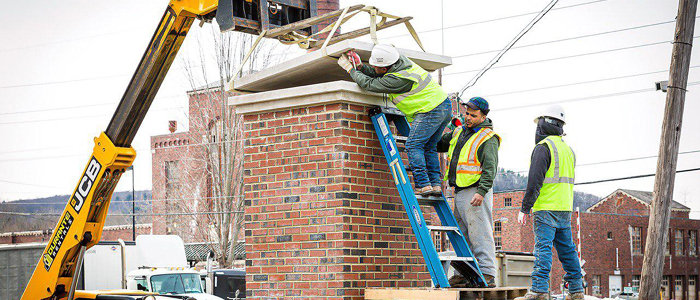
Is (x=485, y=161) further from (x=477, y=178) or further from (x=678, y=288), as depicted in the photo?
(x=678, y=288)

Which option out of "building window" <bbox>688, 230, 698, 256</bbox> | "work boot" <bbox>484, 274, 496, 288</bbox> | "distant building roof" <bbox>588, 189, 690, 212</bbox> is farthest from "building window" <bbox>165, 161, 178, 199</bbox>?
"work boot" <bbox>484, 274, 496, 288</bbox>

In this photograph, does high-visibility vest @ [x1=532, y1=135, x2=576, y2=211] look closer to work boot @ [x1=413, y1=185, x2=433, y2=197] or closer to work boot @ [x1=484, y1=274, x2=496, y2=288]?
work boot @ [x1=484, y1=274, x2=496, y2=288]

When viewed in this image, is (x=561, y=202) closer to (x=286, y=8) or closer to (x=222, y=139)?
(x=286, y=8)

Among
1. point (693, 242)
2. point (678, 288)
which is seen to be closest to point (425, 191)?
point (678, 288)

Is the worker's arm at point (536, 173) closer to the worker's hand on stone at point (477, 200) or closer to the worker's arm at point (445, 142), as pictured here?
the worker's hand on stone at point (477, 200)

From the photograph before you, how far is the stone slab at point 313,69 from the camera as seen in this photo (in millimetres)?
8180

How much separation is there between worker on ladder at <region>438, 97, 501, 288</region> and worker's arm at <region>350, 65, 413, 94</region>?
675mm

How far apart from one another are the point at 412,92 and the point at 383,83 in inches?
12.8

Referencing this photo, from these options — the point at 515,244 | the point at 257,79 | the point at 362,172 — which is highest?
the point at 257,79

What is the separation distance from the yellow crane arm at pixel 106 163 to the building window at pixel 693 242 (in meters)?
59.2

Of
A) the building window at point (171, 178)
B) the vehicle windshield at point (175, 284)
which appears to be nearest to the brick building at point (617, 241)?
the building window at point (171, 178)

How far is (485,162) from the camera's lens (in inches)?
314

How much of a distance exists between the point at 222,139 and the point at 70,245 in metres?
22.7

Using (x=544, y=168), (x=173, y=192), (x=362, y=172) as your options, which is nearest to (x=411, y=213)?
(x=362, y=172)
